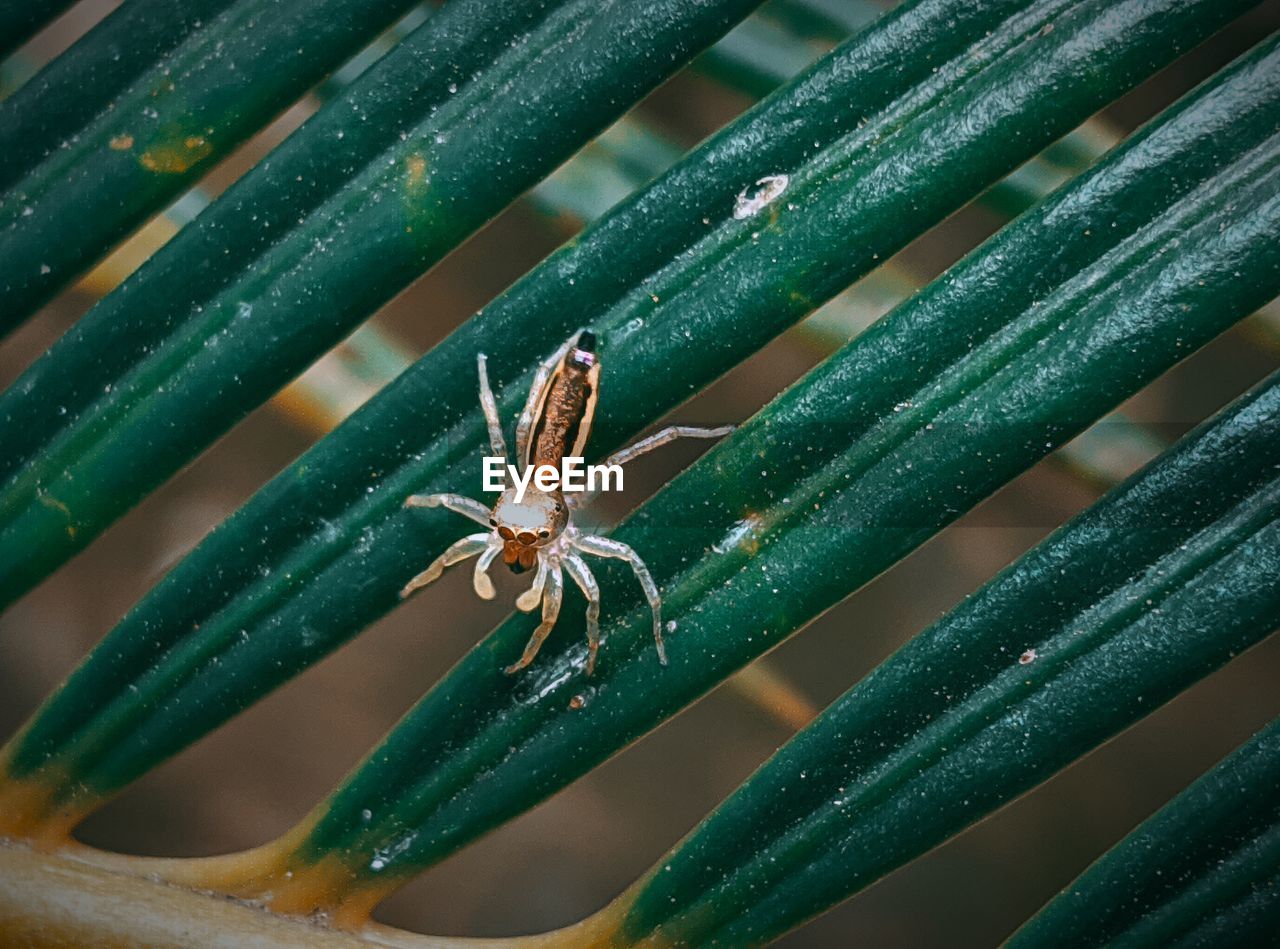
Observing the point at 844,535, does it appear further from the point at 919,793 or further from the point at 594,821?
the point at 594,821

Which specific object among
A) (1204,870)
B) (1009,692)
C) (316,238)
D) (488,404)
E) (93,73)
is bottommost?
(1204,870)

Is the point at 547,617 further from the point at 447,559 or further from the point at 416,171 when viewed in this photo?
the point at 416,171

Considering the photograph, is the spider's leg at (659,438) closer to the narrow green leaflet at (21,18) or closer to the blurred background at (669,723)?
the blurred background at (669,723)

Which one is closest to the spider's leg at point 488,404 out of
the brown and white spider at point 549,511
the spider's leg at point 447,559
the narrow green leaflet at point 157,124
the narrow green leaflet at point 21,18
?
the brown and white spider at point 549,511

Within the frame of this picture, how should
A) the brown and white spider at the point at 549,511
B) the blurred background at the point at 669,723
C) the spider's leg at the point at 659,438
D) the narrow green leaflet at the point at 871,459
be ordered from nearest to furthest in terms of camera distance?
the narrow green leaflet at the point at 871,459 → the brown and white spider at the point at 549,511 → the spider's leg at the point at 659,438 → the blurred background at the point at 669,723

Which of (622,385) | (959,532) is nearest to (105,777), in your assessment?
(622,385)

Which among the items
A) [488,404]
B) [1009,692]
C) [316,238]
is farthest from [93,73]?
[1009,692]

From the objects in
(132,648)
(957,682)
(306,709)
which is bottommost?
(957,682)
